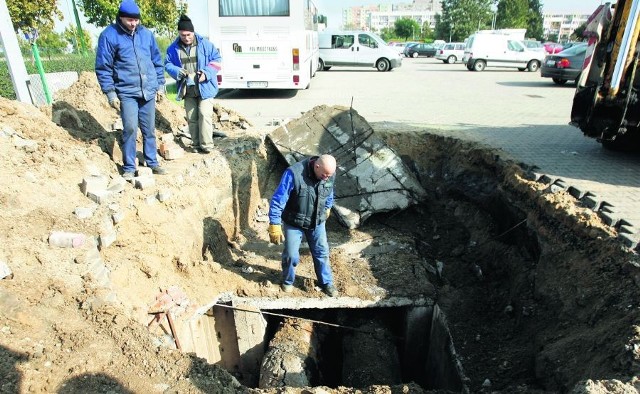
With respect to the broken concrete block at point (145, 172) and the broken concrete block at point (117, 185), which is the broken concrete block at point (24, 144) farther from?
the broken concrete block at point (145, 172)

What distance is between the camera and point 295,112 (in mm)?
10992

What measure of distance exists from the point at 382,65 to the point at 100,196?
19365 mm

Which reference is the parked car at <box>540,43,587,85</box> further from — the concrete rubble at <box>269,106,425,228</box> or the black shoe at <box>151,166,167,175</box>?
the black shoe at <box>151,166,167,175</box>

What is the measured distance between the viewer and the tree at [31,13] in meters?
12.9

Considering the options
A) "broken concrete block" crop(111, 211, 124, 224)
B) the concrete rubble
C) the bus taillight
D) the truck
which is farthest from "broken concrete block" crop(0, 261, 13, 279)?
the bus taillight

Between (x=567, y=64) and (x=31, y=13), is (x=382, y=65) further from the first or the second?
(x=31, y=13)

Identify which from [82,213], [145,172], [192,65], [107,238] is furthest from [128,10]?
[107,238]

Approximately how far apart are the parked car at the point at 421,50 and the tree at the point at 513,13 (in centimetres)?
2123

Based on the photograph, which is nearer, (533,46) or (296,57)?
(296,57)

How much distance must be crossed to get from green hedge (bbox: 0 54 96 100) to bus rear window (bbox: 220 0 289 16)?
3.57 m

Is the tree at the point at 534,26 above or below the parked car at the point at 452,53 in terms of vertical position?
above

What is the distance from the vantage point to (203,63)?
220 inches

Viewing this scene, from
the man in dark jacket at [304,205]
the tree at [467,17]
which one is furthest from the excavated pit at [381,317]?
the tree at [467,17]

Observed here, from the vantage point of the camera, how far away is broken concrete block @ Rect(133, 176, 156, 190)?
4.88 metres
